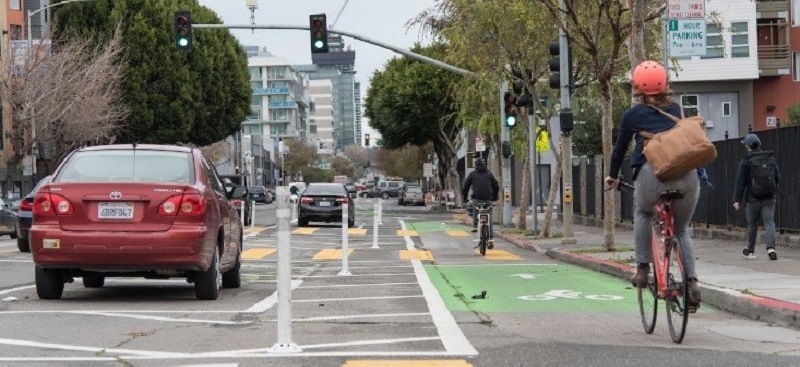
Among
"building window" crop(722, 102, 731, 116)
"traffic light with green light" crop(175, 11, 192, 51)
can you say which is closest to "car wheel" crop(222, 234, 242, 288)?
"traffic light with green light" crop(175, 11, 192, 51)

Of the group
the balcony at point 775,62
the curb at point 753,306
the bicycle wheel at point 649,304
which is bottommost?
the curb at point 753,306

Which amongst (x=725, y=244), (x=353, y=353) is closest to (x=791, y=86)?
(x=725, y=244)

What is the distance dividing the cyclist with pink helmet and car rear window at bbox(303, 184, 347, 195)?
1188 inches

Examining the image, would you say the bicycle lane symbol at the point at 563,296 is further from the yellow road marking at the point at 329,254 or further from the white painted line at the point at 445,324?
the yellow road marking at the point at 329,254

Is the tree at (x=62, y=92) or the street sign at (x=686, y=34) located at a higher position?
the tree at (x=62, y=92)

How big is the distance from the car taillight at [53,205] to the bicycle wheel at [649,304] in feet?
18.2

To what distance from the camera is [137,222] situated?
11.7 metres

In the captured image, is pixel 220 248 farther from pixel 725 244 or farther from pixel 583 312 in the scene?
pixel 725 244

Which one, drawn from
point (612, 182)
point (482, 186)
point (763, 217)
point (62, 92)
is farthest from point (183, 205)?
point (62, 92)

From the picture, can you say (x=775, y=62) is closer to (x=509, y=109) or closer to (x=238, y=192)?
(x=509, y=109)

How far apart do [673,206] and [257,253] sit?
1485 cm

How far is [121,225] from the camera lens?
11.6 metres

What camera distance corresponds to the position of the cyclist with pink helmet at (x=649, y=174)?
859cm

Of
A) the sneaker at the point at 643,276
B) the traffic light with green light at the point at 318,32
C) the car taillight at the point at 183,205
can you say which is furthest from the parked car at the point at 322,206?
the sneaker at the point at 643,276
